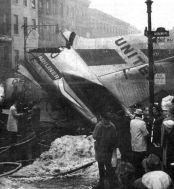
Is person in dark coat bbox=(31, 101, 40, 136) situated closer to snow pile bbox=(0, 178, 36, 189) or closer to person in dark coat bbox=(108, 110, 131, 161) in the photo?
person in dark coat bbox=(108, 110, 131, 161)

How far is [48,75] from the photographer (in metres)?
14.9

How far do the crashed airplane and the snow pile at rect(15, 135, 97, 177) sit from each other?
258cm

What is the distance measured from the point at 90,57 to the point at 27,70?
8.17 feet

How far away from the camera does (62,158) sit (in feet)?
36.0

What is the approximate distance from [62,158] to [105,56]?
517 cm

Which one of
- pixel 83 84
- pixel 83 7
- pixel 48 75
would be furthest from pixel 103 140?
pixel 83 7

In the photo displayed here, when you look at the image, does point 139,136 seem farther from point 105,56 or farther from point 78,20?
point 78,20

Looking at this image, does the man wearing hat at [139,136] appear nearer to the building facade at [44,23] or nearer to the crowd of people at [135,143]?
the crowd of people at [135,143]

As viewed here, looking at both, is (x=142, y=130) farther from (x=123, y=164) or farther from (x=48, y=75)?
(x=48, y=75)

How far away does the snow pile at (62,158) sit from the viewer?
9.95m

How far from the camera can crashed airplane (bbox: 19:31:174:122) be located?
14.3 metres

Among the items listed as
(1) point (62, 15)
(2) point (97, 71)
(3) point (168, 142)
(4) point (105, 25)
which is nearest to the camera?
(3) point (168, 142)

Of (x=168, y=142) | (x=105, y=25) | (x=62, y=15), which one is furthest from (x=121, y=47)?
(x=62, y=15)

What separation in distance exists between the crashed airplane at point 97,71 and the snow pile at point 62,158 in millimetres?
2579
